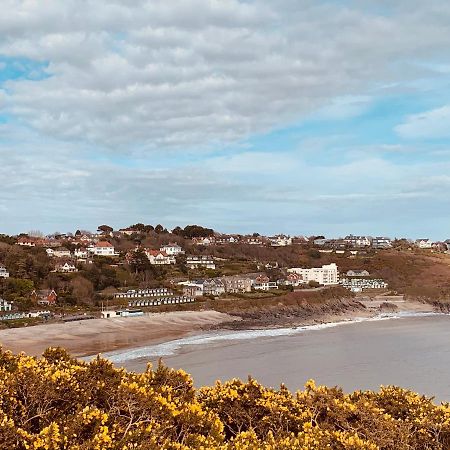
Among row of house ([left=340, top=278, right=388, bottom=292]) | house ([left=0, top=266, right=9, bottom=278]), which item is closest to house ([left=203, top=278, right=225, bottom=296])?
house ([left=0, top=266, right=9, bottom=278])

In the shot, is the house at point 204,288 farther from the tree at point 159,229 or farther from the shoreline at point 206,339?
the tree at point 159,229

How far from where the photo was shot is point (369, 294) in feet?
285

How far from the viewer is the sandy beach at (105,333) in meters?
36.7

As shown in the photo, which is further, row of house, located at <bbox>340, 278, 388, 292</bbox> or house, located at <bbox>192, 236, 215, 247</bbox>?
house, located at <bbox>192, 236, 215, 247</bbox>

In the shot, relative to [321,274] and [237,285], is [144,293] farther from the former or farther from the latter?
[321,274]

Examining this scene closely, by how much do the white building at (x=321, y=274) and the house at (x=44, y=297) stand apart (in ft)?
160

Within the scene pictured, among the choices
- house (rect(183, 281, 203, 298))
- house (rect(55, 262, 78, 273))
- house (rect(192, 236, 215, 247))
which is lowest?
house (rect(183, 281, 203, 298))

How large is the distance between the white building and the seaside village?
0.59ft

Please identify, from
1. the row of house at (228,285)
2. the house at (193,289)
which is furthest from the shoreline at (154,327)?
the row of house at (228,285)

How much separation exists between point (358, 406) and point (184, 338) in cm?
3520

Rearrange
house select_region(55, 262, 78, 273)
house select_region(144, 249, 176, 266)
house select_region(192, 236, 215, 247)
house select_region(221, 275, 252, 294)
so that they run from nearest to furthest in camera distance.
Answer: house select_region(55, 262, 78, 273) → house select_region(221, 275, 252, 294) → house select_region(144, 249, 176, 266) → house select_region(192, 236, 215, 247)

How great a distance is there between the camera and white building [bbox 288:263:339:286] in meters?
93.5

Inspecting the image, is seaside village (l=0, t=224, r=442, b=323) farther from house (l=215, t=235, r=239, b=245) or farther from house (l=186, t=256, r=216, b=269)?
house (l=215, t=235, r=239, b=245)

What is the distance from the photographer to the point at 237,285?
76500 millimetres
